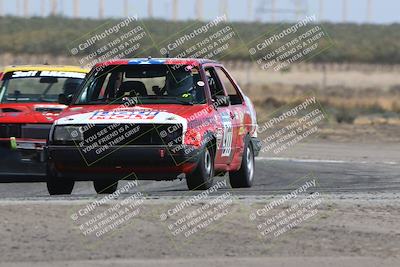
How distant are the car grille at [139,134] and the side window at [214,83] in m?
1.68

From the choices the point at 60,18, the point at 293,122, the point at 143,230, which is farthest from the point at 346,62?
the point at 143,230

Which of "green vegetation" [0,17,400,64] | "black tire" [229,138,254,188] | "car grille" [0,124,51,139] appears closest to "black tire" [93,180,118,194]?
"car grille" [0,124,51,139]

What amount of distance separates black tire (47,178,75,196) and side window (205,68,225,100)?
2069 millimetres

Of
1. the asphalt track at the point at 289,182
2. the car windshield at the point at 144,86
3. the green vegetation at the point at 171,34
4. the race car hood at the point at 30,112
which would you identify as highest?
the car windshield at the point at 144,86

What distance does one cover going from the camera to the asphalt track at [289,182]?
44.8 feet

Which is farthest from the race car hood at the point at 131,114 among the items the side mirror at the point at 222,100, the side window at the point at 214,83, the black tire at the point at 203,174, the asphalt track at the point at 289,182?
the side window at the point at 214,83

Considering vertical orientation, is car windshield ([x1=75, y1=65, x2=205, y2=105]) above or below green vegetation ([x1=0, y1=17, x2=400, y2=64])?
above

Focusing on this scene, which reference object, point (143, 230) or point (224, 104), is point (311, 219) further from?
point (224, 104)

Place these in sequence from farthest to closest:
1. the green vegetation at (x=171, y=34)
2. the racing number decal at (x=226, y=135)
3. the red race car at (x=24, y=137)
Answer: the green vegetation at (x=171, y=34) → the red race car at (x=24, y=137) → the racing number decal at (x=226, y=135)

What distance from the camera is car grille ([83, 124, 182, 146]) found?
12.7 metres

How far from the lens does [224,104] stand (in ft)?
46.3

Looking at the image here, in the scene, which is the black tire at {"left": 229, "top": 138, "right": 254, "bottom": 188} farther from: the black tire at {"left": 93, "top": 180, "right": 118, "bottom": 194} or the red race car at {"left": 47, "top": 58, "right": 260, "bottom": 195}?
the black tire at {"left": 93, "top": 180, "right": 118, "bottom": 194}

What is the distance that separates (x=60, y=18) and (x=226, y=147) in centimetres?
10628

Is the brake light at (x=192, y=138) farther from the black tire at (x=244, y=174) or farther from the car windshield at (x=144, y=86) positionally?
the black tire at (x=244, y=174)
